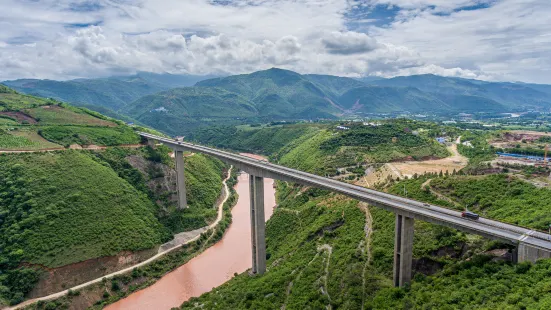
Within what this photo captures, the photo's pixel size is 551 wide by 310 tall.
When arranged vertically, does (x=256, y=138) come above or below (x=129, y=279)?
above

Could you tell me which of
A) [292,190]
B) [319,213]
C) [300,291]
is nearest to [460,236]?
[300,291]

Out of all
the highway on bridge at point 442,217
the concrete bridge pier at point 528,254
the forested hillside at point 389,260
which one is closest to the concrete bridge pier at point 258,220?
the forested hillside at point 389,260

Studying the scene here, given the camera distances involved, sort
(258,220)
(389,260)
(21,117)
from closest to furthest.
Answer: (389,260), (258,220), (21,117)

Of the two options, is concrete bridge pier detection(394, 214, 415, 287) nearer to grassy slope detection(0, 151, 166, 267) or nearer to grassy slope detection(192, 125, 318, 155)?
grassy slope detection(0, 151, 166, 267)

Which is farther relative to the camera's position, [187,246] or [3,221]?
[187,246]

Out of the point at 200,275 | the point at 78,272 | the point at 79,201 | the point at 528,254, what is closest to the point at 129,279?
the point at 78,272

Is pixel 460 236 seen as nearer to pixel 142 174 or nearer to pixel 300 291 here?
pixel 300 291

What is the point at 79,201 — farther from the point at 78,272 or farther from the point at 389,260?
the point at 389,260
